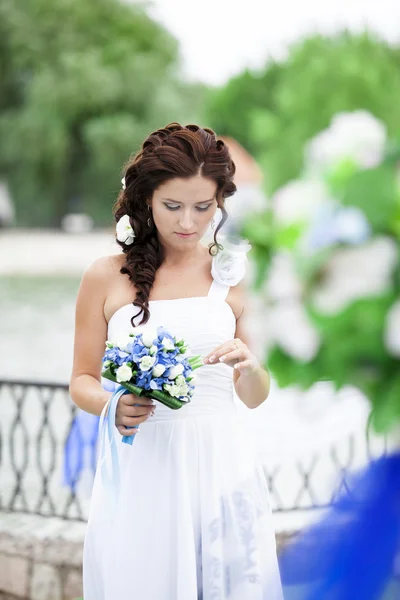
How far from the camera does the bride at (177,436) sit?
2.16 m

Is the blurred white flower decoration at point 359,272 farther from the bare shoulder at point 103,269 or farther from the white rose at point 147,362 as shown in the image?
the bare shoulder at point 103,269

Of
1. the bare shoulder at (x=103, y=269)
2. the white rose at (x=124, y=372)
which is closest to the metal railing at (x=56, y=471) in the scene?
the white rose at (x=124, y=372)

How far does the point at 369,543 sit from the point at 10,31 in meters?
31.1

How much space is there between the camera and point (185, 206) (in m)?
2.03

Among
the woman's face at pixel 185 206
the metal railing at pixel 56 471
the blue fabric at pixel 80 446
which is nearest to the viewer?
the woman's face at pixel 185 206

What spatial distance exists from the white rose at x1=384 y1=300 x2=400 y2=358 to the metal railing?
1.46 ft

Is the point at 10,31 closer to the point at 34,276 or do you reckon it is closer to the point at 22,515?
the point at 34,276

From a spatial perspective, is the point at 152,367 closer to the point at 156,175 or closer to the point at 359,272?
the point at 156,175

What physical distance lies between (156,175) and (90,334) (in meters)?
0.49

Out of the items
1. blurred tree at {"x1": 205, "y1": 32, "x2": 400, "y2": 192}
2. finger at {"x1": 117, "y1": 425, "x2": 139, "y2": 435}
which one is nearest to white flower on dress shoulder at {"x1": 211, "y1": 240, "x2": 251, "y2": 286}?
finger at {"x1": 117, "y1": 425, "x2": 139, "y2": 435}

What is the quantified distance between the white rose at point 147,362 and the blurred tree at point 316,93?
37.3 inches

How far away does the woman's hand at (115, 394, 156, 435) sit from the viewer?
6.60 feet

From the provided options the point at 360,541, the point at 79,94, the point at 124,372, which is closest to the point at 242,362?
the point at 124,372

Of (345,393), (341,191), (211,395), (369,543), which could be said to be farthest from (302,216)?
(211,395)
